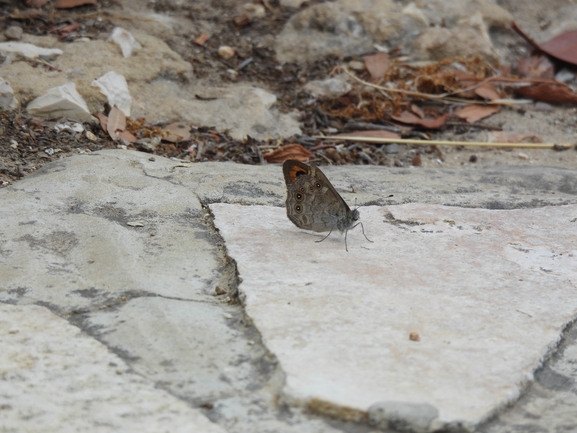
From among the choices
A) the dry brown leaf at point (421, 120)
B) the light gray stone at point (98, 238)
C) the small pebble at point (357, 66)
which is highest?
the small pebble at point (357, 66)

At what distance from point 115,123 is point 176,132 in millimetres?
400

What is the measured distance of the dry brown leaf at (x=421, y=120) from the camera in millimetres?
5297

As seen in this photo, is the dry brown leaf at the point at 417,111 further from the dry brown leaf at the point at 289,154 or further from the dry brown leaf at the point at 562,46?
the dry brown leaf at the point at 562,46

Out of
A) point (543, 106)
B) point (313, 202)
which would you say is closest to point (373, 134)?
point (543, 106)

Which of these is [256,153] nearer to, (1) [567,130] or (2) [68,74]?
(2) [68,74]

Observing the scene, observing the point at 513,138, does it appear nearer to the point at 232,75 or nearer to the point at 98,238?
the point at 232,75

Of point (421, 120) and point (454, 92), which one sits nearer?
point (421, 120)

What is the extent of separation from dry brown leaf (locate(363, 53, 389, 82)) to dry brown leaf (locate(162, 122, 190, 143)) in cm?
172

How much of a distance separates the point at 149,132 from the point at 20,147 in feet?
2.81

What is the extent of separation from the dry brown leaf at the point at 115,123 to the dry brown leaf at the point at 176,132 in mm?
263

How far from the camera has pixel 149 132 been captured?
451 cm

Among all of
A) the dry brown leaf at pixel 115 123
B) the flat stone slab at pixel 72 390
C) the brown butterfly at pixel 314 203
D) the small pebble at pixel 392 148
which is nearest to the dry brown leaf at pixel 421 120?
the small pebble at pixel 392 148

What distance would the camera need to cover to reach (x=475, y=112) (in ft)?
18.1

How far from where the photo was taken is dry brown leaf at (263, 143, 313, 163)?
459 centimetres
